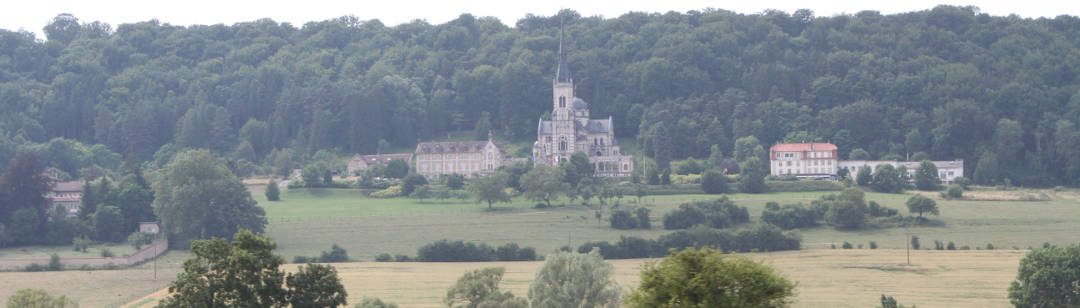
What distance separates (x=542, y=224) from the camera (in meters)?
65.4

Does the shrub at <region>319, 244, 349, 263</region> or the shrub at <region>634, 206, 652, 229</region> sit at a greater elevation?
the shrub at <region>634, 206, 652, 229</region>

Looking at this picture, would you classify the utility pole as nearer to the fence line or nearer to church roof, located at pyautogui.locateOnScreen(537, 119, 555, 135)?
the fence line

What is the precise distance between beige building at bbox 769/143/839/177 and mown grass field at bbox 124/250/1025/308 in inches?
1294

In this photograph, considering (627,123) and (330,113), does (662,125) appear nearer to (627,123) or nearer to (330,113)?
(627,123)

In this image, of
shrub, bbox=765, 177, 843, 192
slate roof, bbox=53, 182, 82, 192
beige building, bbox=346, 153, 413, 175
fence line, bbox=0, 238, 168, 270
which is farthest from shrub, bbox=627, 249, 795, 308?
beige building, bbox=346, 153, 413, 175

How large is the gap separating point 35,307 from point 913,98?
85.9 metres

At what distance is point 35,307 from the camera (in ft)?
102

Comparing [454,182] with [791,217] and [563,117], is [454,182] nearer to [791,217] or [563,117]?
[563,117]

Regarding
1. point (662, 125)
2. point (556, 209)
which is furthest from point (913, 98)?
point (556, 209)

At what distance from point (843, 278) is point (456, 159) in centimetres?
5192

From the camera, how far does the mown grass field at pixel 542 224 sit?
59406mm

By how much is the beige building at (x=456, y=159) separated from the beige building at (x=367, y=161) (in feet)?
5.43

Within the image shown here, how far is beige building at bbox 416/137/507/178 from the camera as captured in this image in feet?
312

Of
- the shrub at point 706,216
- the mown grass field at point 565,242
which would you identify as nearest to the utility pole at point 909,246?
the mown grass field at point 565,242
